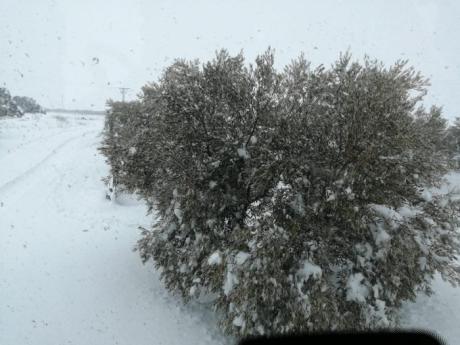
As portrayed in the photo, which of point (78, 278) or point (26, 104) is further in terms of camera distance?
point (26, 104)

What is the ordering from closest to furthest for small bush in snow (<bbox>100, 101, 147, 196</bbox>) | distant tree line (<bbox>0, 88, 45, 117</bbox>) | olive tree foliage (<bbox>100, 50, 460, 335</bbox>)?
olive tree foliage (<bbox>100, 50, 460, 335</bbox>), small bush in snow (<bbox>100, 101, 147, 196</bbox>), distant tree line (<bbox>0, 88, 45, 117</bbox>)

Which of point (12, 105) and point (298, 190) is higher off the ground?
point (12, 105)

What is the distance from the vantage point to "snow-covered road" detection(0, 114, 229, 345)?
11.0 meters

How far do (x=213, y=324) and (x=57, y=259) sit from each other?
7.05 m

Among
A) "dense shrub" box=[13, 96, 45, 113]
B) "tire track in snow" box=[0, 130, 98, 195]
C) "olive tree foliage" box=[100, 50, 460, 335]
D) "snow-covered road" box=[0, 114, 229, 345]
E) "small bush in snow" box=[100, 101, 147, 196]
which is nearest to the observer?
"olive tree foliage" box=[100, 50, 460, 335]

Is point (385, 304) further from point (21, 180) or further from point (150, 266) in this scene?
point (21, 180)

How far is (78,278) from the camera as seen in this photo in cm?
1376

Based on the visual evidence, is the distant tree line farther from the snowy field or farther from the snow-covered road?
the snowy field

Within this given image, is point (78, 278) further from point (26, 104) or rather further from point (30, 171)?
point (26, 104)

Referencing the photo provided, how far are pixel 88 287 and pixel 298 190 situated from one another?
8342mm

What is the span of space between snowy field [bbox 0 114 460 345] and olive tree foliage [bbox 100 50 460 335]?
5.09ft

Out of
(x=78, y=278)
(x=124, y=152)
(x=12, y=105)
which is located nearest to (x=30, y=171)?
(x=78, y=278)

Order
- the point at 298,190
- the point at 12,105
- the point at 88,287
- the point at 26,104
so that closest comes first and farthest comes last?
the point at 298,190 < the point at 88,287 < the point at 12,105 < the point at 26,104

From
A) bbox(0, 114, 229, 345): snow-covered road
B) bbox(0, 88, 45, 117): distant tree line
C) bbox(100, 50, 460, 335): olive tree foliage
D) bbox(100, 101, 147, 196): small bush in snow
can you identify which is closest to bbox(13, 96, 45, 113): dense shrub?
bbox(0, 88, 45, 117): distant tree line
